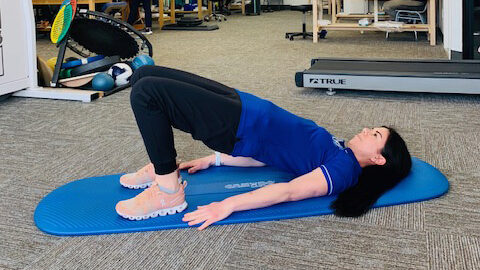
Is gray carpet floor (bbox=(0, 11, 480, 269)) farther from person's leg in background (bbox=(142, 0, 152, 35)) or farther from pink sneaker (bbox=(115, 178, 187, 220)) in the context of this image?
person's leg in background (bbox=(142, 0, 152, 35))

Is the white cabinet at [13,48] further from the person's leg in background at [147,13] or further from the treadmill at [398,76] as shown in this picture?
the person's leg in background at [147,13]

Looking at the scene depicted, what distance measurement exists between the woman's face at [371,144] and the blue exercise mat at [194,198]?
16cm

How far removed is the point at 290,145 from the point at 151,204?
51 centimetres

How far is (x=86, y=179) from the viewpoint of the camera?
1933mm

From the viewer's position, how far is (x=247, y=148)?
1649 millimetres

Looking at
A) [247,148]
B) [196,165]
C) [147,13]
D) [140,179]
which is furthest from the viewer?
[147,13]

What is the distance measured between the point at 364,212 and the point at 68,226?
0.98m

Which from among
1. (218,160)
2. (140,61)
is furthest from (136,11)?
(218,160)

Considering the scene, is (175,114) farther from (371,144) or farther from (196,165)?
(371,144)

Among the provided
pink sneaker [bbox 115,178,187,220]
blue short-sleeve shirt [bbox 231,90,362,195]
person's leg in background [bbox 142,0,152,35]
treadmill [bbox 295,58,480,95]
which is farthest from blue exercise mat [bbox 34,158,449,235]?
person's leg in background [bbox 142,0,152,35]

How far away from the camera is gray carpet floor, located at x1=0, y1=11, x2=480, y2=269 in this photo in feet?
4.65

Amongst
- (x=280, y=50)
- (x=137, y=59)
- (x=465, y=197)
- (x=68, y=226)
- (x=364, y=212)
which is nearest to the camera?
(x=68, y=226)

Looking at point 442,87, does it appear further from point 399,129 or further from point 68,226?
point 68,226

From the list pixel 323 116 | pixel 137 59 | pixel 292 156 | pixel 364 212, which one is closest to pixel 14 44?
pixel 137 59
